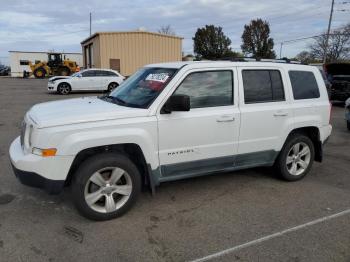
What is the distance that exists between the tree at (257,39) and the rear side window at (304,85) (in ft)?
195

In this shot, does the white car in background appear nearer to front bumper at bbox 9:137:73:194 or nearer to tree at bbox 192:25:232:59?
front bumper at bbox 9:137:73:194

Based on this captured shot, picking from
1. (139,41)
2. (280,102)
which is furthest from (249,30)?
(280,102)

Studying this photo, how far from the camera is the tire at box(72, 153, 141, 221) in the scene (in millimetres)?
3863

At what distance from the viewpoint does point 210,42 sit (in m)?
59.7

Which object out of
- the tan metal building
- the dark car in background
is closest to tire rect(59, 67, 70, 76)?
the tan metal building

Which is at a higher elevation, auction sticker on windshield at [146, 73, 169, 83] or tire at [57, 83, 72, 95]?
auction sticker on windshield at [146, 73, 169, 83]

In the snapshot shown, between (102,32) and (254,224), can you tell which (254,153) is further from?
(102,32)

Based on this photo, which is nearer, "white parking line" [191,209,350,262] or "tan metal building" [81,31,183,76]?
"white parking line" [191,209,350,262]

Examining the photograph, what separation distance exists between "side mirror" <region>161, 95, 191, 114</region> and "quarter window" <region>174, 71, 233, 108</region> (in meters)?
0.23

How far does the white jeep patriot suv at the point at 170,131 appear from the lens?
3799 millimetres

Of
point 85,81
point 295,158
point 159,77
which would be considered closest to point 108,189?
point 159,77

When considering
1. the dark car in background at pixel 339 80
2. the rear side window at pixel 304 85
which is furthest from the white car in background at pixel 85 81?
the rear side window at pixel 304 85

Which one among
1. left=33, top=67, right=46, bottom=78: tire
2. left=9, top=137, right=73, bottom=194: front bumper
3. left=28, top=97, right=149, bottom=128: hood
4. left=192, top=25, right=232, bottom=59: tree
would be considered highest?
left=192, top=25, right=232, bottom=59: tree

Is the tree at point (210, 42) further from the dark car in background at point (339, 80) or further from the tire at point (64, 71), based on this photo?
the dark car in background at point (339, 80)
